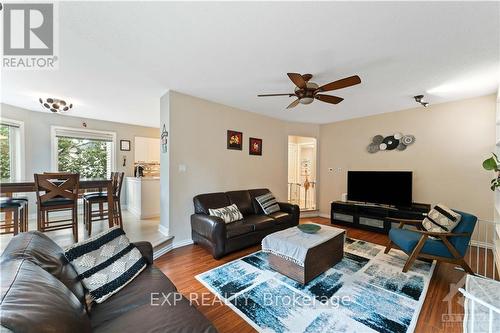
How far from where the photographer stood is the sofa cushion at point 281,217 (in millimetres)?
3653

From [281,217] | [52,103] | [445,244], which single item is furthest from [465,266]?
[52,103]

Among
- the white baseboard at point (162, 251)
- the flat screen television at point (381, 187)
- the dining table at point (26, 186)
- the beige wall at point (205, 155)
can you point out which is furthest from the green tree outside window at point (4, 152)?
the flat screen television at point (381, 187)

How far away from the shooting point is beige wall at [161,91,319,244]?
3.35m

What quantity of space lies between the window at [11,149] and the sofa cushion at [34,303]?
4.44 m

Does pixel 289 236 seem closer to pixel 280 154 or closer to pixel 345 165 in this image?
pixel 280 154

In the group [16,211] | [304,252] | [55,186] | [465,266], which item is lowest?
[465,266]

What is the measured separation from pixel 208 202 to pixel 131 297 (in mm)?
2113

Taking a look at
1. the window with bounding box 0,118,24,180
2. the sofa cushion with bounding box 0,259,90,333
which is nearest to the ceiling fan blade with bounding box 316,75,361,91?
the sofa cushion with bounding box 0,259,90,333

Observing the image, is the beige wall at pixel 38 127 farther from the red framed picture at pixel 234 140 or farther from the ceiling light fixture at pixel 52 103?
the red framed picture at pixel 234 140

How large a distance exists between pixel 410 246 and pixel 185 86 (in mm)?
3738

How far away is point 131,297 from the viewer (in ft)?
4.52

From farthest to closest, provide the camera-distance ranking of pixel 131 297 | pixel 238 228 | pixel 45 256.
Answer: pixel 238 228
pixel 131 297
pixel 45 256

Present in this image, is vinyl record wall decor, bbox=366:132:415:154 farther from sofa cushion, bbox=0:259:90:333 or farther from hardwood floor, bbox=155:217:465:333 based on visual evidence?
sofa cushion, bbox=0:259:90:333

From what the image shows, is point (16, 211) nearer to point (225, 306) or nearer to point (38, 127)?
point (38, 127)
